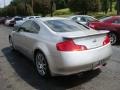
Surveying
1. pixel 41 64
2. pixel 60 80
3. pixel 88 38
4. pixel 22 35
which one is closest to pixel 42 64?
pixel 41 64

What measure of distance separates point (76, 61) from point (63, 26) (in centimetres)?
149

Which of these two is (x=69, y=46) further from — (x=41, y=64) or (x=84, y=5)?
(x=84, y=5)

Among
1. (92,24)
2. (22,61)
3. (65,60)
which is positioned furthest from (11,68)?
(92,24)

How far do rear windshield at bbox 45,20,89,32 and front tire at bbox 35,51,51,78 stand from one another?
739 millimetres

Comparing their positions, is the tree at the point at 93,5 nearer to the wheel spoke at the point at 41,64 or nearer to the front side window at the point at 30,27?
the front side window at the point at 30,27

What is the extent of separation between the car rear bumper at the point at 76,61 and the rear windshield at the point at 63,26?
1046 mm

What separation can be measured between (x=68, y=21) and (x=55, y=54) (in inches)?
69.2

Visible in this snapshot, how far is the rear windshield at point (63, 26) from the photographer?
6.42m

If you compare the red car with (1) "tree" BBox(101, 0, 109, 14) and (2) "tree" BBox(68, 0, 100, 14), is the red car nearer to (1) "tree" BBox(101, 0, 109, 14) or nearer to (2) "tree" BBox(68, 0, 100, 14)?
(2) "tree" BBox(68, 0, 100, 14)

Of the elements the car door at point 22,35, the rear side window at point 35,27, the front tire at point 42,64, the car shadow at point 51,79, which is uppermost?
the rear side window at point 35,27

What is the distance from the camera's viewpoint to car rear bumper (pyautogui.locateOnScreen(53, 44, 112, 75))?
5.40m

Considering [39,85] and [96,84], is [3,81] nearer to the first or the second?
[39,85]

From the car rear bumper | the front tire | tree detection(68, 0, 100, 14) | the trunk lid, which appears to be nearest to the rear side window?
the front tire

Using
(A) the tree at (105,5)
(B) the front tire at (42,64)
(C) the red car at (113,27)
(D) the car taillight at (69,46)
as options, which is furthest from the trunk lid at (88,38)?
(A) the tree at (105,5)
